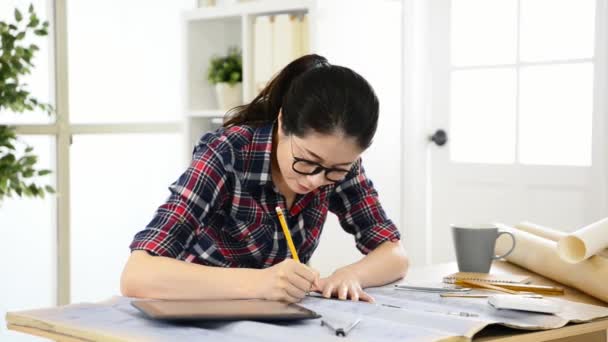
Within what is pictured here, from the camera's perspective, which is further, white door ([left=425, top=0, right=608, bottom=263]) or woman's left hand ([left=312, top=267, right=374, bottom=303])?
white door ([left=425, top=0, right=608, bottom=263])

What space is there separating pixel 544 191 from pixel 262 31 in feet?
4.38

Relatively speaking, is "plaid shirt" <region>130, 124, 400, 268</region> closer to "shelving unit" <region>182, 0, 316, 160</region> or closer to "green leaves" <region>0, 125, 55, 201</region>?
"green leaves" <region>0, 125, 55, 201</region>

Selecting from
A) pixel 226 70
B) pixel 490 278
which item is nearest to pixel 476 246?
pixel 490 278

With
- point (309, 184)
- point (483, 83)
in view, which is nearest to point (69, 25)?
point (483, 83)

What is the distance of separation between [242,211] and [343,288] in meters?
0.34

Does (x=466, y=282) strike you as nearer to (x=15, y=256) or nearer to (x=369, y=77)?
(x=369, y=77)

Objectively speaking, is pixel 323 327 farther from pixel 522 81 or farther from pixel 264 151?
pixel 522 81

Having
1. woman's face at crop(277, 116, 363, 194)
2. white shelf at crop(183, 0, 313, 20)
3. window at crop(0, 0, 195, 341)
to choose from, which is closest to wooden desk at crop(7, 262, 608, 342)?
woman's face at crop(277, 116, 363, 194)

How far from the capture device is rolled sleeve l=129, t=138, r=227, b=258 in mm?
1525

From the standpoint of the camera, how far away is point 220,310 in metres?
1.22

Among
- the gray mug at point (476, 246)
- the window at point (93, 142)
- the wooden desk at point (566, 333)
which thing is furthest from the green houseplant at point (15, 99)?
the wooden desk at point (566, 333)

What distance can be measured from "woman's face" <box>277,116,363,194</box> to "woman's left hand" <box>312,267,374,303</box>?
18cm

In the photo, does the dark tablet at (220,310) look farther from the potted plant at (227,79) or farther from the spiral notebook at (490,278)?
the potted plant at (227,79)

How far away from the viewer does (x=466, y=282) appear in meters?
1.55
